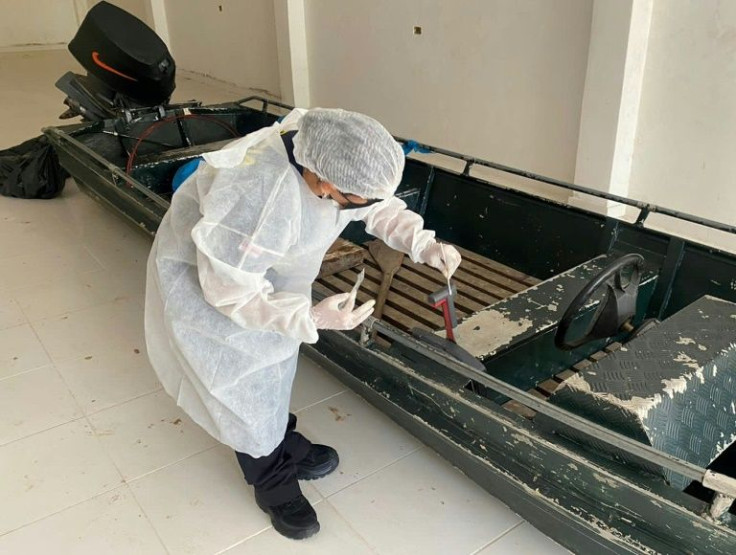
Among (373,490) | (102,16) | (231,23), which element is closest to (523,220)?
(373,490)

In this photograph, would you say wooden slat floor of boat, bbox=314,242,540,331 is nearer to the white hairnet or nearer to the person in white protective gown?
the person in white protective gown

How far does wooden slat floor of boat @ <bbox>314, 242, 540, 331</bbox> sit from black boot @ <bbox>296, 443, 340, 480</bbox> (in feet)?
2.44

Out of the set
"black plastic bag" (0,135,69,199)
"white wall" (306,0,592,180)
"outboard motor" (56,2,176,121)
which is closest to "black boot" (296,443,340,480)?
"outboard motor" (56,2,176,121)

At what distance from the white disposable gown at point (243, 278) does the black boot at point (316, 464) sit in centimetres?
31

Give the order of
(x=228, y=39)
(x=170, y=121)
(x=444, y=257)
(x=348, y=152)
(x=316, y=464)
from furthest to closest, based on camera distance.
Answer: (x=228, y=39) → (x=170, y=121) → (x=316, y=464) → (x=444, y=257) → (x=348, y=152)

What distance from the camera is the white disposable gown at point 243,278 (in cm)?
155

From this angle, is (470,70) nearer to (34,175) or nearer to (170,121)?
(170,121)

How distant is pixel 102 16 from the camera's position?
3.86 m

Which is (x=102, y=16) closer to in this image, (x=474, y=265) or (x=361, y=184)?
(x=474, y=265)

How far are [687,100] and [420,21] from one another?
A: 89.0 inches

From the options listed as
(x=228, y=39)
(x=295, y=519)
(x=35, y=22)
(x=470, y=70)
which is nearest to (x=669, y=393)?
(x=295, y=519)

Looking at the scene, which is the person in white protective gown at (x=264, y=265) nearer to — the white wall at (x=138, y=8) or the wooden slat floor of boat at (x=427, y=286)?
the wooden slat floor of boat at (x=427, y=286)

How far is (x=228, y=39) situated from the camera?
784 cm

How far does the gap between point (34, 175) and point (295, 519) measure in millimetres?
3822
